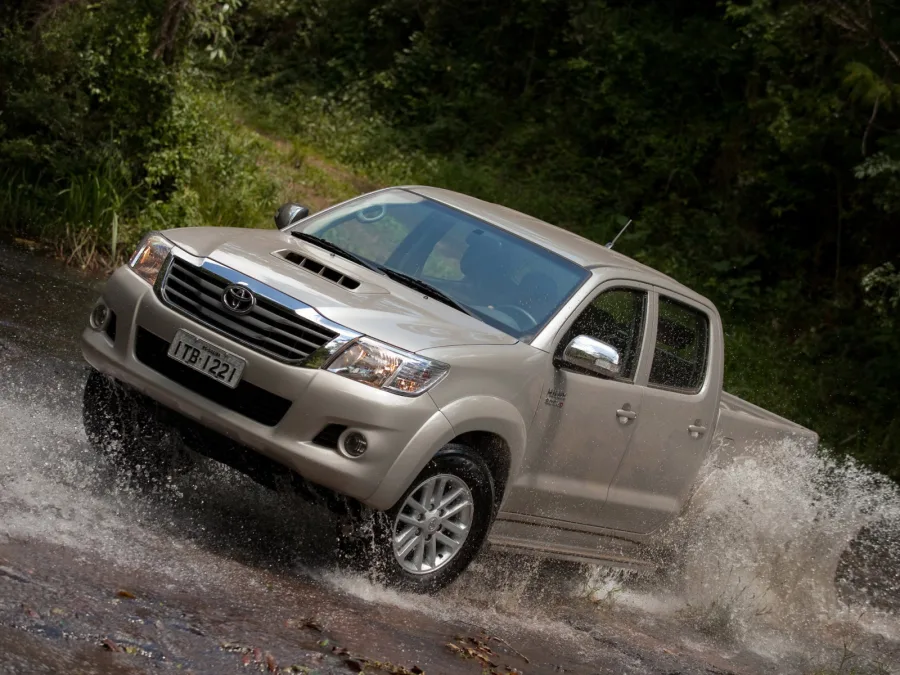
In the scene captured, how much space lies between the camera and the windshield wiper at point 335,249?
6.67 meters

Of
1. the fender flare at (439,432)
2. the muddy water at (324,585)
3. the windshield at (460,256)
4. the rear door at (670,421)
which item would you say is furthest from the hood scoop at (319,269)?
the rear door at (670,421)

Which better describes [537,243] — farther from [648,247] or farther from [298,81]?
[298,81]

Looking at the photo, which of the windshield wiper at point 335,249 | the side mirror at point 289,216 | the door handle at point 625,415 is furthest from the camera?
the side mirror at point 289,216

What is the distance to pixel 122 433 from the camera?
21.2 feet

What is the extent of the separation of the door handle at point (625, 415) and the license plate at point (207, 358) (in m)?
2.12

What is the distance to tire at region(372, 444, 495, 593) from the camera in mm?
5758

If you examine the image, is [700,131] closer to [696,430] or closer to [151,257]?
[696,430]

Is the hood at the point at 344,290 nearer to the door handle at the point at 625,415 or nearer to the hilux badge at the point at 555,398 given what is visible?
the hilux badge at the point at 555,398

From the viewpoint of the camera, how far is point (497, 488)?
626cm

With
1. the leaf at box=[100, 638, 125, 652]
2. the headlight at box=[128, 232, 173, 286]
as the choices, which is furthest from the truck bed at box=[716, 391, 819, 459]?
the leaf at box=[100, 638, 125, 652]

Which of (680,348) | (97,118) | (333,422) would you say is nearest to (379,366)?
(333,422)

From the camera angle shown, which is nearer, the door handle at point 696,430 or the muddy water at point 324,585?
the muddy water at point 324,585

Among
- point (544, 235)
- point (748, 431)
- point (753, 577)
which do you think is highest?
point (544, 235)

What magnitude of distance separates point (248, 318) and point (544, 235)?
2.09 m
